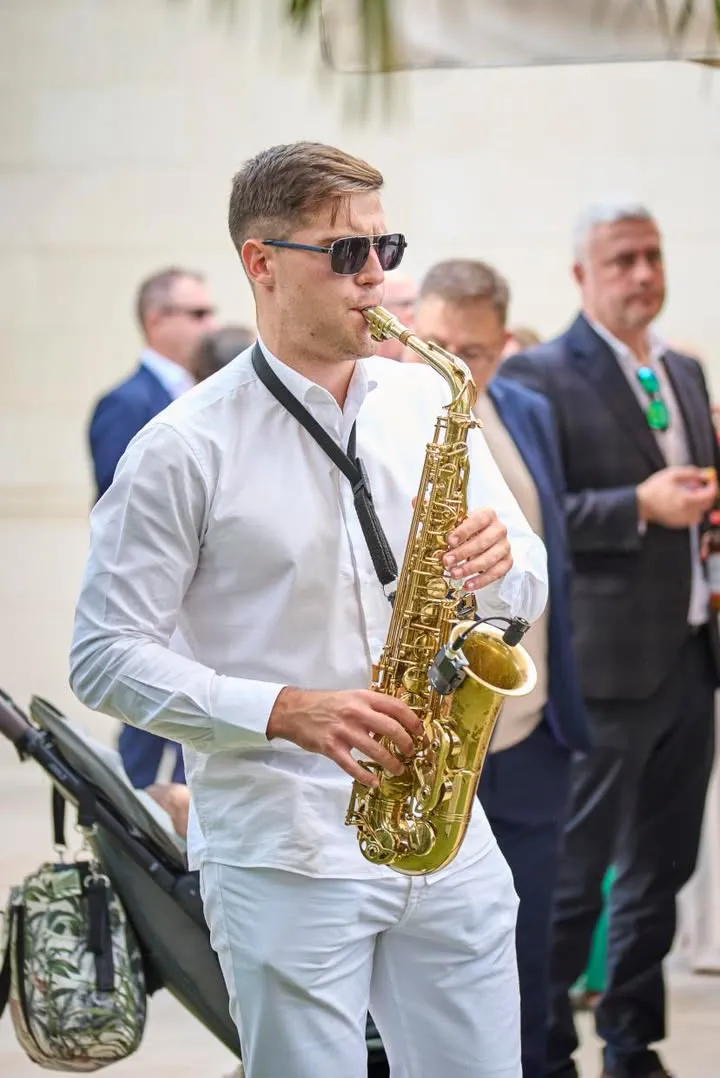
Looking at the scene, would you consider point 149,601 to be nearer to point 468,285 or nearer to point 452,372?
point 452,372

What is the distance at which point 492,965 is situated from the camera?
2375 millimetres

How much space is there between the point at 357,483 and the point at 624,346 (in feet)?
6.58

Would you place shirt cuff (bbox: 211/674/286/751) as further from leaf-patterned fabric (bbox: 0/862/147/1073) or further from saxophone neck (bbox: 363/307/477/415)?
leaf-patterned fabric (bbox: 0/862/147/1073)

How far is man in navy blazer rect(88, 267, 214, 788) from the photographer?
14.8 ft

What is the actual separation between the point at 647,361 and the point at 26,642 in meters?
5.15

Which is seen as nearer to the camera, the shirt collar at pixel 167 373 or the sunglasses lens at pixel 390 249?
the sunglasses lens at pixel 390 249

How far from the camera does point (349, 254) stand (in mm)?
2309

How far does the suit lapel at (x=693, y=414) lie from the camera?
4262mm

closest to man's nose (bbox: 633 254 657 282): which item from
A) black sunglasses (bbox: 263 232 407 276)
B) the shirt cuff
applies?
black sunglasses (bbox: 263 232 407 276)

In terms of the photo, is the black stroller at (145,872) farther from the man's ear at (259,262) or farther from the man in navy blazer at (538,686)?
the man's ear at (259,262)

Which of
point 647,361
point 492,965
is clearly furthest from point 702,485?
point 492,965

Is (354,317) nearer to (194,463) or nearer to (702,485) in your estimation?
(194,463)

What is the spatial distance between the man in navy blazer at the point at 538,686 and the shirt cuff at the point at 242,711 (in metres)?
1.37

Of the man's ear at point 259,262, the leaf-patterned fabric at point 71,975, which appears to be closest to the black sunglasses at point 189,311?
the leaf-patterned fabric at point 71,975
